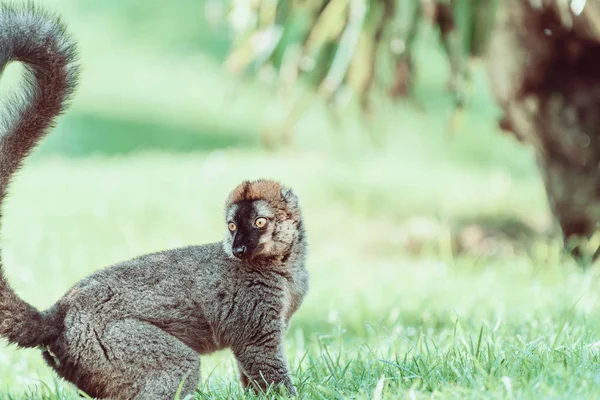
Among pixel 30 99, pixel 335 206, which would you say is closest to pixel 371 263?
pixel 335 206

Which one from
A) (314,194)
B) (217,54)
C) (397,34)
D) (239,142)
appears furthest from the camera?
(217,54)

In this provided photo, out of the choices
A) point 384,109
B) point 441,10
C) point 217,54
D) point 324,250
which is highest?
point 217,54

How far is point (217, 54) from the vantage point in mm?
15078

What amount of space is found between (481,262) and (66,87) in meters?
5.17

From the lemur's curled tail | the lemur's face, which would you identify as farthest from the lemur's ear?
the lemur's curled tail

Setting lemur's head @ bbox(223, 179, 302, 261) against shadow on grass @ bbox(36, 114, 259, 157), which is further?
shadow on grass @ bbox(36, 114, 259, 157)

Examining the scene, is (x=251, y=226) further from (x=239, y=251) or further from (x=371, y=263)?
(x=371, y=263)

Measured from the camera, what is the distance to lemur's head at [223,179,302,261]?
14.2 ft

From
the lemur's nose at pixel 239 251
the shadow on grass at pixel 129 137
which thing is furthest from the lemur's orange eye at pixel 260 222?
the shadow on grass at pixel 129 137

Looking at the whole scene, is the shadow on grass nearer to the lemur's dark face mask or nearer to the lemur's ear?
the lemur's ear

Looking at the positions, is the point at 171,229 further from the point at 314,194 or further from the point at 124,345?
the point at 124,345

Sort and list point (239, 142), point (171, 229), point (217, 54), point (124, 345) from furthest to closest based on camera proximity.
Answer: point (217, 54), point (239, 142), point (171, 229), point (124, 345)

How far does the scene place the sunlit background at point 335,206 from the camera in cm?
446

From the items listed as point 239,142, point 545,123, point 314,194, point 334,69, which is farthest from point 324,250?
point 239,142
